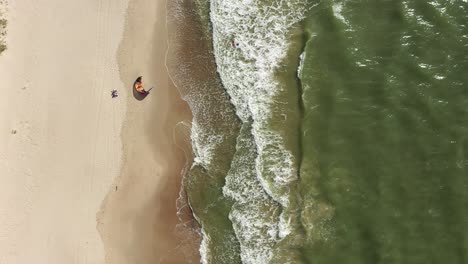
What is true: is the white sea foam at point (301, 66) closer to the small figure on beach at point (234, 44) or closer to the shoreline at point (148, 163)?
the small figure on beach at point (234, 44)

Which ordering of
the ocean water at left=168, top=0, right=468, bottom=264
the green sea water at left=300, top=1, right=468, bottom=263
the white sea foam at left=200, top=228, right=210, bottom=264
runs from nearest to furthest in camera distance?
the green sea water at left=300, top=1, right=468, bottom=263 → the ocean water at left=168, top=0, right=468, bottom=264 → the white sea foam at left=200, top=228, right=210, bottom=264

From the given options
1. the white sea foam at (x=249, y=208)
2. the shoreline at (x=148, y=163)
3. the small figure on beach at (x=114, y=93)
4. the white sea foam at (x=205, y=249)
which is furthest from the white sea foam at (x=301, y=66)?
the small figure on beach at (x=114, y=93)

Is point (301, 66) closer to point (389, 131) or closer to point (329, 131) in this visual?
point (329, 131)

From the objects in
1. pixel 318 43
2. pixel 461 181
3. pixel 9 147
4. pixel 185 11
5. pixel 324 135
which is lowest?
pixel 461 181

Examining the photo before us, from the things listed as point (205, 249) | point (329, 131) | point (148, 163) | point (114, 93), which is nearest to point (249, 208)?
point (205, 249)

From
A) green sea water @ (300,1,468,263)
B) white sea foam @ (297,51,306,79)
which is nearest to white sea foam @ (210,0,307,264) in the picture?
white sea foam @ (297,51,306,79)

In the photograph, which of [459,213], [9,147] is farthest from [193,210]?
[459,213]

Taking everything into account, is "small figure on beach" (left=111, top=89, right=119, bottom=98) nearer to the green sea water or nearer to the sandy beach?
the sandy beach

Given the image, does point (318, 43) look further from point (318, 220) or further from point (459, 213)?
point (459, 213)
